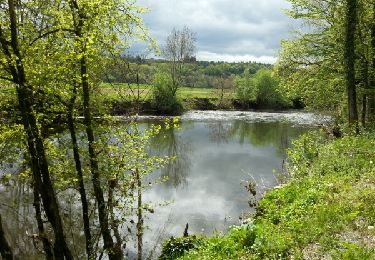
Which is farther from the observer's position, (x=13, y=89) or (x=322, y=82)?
(x=322, y=82)

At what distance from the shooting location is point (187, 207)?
73.2ft

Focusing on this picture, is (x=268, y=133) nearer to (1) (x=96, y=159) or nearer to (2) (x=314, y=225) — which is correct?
(1) (x=96, y=159)

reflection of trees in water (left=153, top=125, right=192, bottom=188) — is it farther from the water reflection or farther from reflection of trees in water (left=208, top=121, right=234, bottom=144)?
reflection of trees in water (left=208, top=121, right=234, bottom=144)

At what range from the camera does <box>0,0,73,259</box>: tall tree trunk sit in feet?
33.5

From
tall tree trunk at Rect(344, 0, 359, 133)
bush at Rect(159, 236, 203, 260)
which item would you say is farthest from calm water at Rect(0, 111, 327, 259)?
tall tree trunk at Rect(344, 0, 359, 133)

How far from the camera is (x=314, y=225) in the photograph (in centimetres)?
1024

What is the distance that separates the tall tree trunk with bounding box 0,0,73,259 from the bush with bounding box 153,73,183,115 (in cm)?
5896

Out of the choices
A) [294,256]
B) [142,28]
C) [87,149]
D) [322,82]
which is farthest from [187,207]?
[322,82]

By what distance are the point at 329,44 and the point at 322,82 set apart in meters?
3.08

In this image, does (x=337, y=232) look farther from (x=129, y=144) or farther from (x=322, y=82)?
(x=322, y=82)

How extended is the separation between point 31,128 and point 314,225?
7.55 meters

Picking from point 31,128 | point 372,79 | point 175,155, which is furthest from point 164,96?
point 31,128

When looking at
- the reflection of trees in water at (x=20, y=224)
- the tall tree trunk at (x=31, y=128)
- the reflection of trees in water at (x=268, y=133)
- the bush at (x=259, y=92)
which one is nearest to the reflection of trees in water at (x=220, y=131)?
the reflection of trees in water at (x=268, y=133)

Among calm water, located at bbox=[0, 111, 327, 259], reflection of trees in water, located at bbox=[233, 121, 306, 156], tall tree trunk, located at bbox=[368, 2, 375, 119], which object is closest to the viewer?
calm water, located at bbox=[0, 111, 327, 259]
